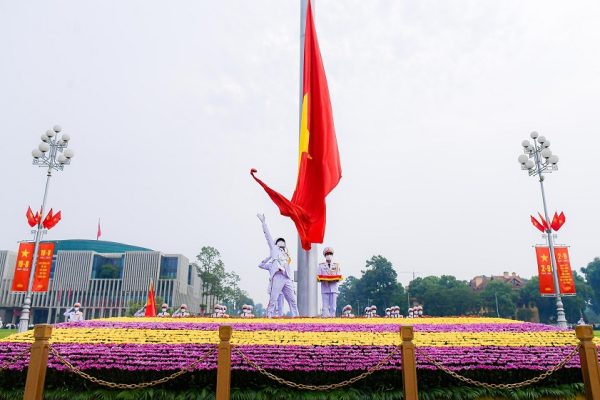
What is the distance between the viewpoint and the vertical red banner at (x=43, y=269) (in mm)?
15750

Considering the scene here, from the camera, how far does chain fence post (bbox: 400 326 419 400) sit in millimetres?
4113

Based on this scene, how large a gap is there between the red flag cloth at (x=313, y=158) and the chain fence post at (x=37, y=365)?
255 inches

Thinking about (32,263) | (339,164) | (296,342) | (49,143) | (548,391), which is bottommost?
(548,391)

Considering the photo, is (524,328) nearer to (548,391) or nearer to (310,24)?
(548,391)

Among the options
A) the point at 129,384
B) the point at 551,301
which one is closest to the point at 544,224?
the point at 129,384

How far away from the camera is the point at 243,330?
6.67 metres

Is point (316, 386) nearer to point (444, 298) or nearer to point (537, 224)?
point (537, 224)

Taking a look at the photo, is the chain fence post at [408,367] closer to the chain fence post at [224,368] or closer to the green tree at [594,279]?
the chain fence post at [224,368]

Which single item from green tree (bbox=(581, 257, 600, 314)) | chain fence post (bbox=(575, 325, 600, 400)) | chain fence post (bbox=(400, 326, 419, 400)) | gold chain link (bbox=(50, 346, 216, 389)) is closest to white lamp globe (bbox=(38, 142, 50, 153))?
gold chain link (bbox=(50, 346, 216, 389))

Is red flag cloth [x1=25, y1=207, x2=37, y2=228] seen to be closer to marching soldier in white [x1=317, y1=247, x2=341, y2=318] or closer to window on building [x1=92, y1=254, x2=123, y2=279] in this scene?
marching soldier in white [x1=317, y1=247, x2=341, y2=318]

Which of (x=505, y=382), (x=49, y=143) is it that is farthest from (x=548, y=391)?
(x=49, y=143)

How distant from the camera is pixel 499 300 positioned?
41.7 m

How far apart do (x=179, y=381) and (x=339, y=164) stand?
25.9ft

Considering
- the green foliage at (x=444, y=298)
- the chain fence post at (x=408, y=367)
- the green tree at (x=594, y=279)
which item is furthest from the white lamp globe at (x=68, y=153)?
the green tree at (x=594, y=279)
